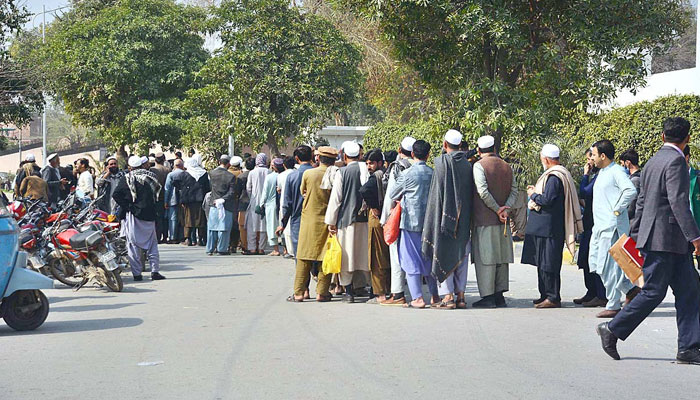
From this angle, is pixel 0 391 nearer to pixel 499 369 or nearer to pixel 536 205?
pixel 499 369

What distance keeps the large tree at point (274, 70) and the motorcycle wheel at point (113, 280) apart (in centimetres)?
1166

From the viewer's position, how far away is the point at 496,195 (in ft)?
36.0

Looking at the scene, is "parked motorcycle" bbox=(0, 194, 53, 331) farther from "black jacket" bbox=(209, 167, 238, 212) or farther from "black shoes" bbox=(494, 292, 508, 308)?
"black jacket" bbox=(209, 167, 238, 212)

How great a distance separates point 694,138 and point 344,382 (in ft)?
45.7

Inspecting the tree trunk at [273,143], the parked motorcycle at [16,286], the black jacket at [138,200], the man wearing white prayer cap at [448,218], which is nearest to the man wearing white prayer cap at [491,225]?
the man wearing white prayer cap at [448,218]

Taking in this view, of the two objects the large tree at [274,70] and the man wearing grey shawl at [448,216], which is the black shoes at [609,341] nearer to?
the man wearing grey shawl at [448,216]

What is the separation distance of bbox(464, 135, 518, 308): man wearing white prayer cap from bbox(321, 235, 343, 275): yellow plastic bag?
5.18ft

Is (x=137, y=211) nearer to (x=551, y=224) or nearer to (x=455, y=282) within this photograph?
(x=455, y=282)

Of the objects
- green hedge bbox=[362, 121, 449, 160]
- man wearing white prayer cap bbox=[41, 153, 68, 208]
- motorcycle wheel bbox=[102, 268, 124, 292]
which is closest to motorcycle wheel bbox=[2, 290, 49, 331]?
motorcycle wheel bbox=[102, 268, 124, 292]

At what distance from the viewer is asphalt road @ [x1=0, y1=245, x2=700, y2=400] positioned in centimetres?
677

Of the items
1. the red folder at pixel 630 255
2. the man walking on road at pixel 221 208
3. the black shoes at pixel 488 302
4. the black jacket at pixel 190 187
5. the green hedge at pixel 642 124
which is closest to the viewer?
the red folder at pixel 630 255

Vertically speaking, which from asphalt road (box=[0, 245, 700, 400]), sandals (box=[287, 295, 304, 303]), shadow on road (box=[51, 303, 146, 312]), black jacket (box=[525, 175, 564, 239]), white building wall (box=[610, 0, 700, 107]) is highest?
white building wall (box=[610, 0, 700, 107])

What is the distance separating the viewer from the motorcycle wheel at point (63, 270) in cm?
1305

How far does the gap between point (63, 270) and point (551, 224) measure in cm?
670
